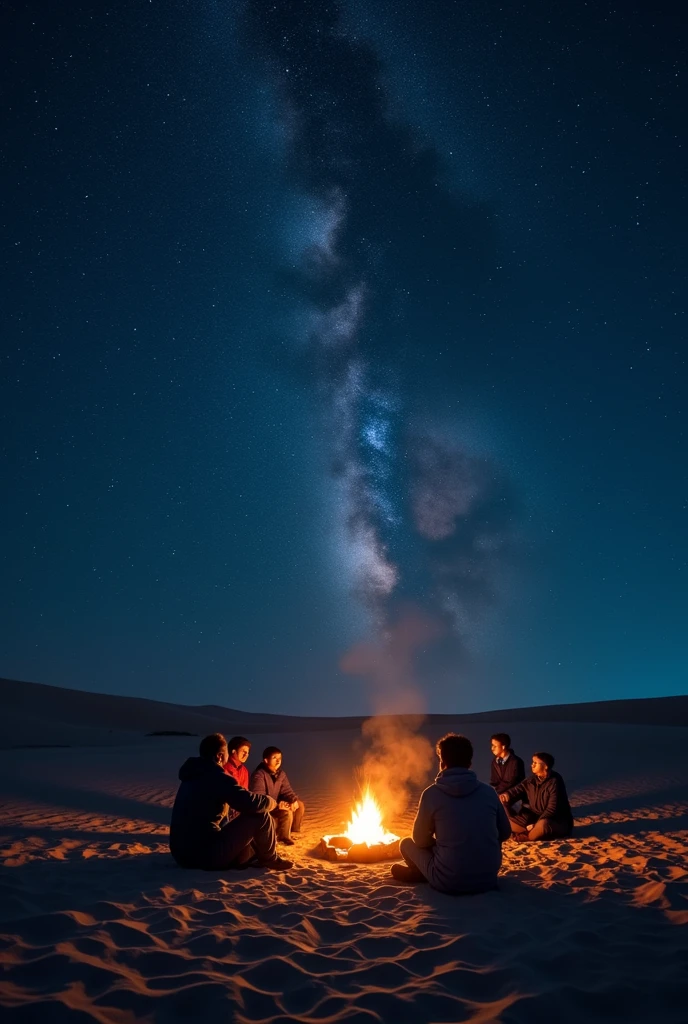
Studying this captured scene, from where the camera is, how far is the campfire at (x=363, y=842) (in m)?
7.44

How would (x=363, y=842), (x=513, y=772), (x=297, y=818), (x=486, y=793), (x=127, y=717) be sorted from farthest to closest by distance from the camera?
(x=127, y=717) → (x=297, y=818) → (x=513, y=772) → (x=363, y=842) → (x=486, y=793)

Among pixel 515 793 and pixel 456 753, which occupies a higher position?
pixel 456 753

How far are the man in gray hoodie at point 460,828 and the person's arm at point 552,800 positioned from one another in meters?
3.24

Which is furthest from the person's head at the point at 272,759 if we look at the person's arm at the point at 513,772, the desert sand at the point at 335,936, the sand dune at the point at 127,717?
the sand dune at the point at 127,717

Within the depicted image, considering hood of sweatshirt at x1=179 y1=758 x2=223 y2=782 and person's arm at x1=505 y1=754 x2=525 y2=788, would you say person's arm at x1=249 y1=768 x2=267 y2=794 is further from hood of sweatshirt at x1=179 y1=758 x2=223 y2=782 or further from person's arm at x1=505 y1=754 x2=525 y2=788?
person's arm at x1=505 y1=754 x2=525 y2=788

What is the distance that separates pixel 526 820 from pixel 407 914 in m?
4.42

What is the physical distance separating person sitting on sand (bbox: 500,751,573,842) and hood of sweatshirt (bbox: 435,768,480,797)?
131 inches

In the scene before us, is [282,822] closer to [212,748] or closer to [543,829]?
[212,748]

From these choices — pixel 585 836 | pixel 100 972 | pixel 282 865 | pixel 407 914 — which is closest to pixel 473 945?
pixel 407 914

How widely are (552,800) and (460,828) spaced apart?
3827mm

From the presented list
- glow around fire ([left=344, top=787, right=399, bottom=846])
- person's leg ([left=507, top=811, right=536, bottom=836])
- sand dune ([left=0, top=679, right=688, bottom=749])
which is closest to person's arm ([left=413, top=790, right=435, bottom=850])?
glow around fire ([left=344, top=787, right=399, bottom=846])

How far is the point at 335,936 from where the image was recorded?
14.5 ft

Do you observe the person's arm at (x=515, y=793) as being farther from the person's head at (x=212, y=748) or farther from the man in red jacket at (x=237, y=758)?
the person's head at (x=212, y=748)

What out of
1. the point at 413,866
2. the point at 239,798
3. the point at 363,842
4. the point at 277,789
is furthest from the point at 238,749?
the point at 413,866
